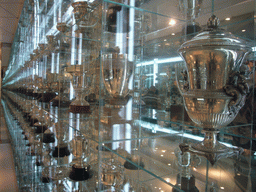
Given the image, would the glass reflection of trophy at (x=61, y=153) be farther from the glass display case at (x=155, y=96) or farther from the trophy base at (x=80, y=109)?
the trophy base at (x=80, y=109)

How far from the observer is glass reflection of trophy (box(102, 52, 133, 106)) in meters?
0.57

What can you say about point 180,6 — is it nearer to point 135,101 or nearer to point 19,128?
point 135,101

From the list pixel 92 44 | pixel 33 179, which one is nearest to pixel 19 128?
pixel 33 179

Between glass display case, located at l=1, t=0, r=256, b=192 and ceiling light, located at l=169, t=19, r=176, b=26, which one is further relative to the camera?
ceiling light, located at l=169, t=19, r=176, b=26

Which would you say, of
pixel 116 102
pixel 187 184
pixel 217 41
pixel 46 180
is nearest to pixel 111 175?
pixel 116 102

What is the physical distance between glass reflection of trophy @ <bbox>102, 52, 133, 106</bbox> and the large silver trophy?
204 mm

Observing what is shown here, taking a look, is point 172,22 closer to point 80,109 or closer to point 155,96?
point 155,96

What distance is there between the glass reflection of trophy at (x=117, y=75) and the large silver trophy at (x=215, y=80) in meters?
0.20

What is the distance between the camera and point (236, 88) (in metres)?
0.41

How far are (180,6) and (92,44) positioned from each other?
0.44 meters

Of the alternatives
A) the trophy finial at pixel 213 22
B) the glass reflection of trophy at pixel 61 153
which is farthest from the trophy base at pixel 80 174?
the trophy finial at pixel 213 22

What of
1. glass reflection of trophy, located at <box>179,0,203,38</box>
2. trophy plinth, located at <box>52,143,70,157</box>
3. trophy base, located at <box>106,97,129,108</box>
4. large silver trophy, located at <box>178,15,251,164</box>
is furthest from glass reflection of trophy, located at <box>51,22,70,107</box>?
large silver trophy, located at <box>178,15,251,164</box>

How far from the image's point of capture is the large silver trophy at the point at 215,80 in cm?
42

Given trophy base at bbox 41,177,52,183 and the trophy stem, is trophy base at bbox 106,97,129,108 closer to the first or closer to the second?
the trophy stem
